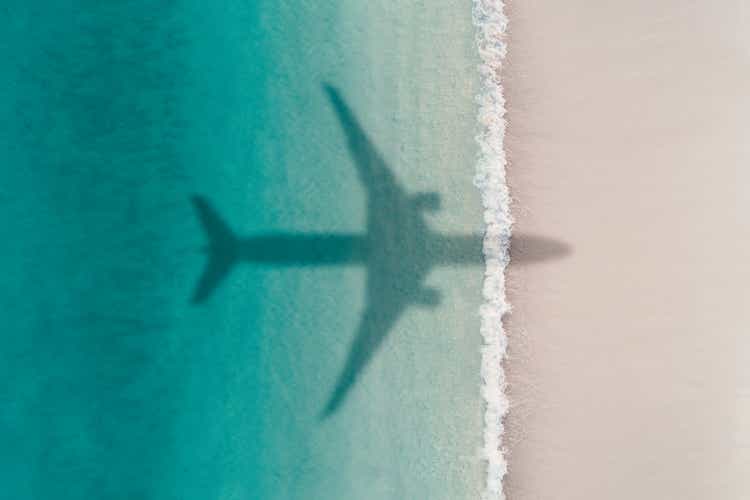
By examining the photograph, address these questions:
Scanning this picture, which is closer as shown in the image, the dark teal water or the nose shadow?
the dark teal water

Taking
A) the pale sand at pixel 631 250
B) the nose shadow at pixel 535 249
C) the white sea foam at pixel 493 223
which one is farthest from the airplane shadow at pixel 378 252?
the pale sand at pixel 631 250

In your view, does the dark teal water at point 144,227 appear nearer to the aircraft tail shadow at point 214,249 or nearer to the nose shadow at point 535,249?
the aircraft tail shadow at point 214,249

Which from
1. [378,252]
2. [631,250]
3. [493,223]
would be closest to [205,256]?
[378,252]

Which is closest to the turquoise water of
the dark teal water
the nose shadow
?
the dark teal water

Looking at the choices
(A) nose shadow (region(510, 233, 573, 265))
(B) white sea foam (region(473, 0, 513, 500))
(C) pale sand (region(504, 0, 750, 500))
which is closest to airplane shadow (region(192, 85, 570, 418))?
(A) nose shadow (region(510, 233, 573, 265))

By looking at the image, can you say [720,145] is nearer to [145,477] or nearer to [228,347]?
[228,347]

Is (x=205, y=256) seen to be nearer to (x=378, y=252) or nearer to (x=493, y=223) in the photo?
(x=378, y=252)

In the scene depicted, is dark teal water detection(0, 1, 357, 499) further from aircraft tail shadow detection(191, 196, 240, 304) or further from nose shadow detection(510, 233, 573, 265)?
nose shadow detection(510, 233, 573, 265)
